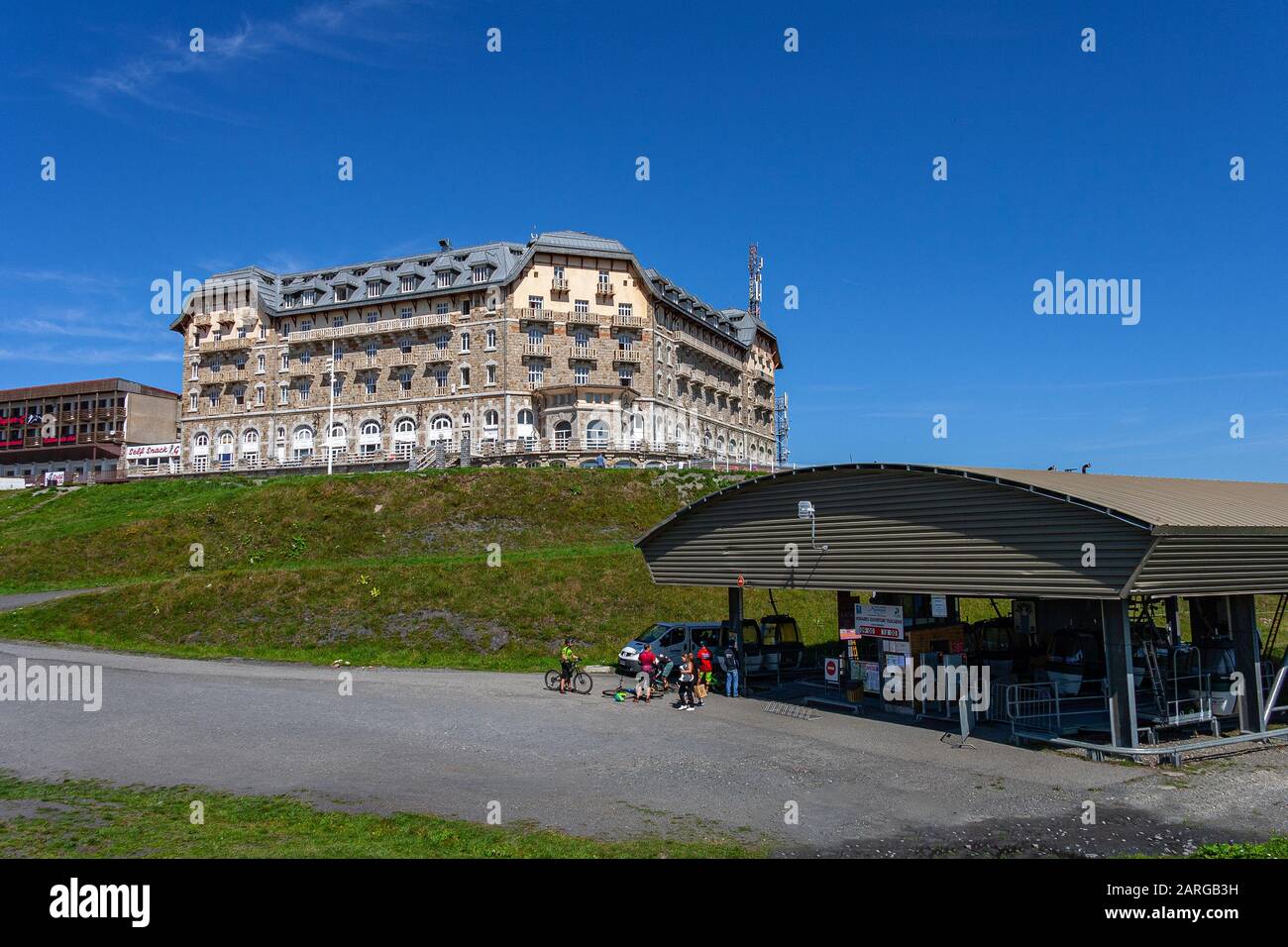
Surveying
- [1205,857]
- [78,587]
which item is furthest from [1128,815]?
[78,587]

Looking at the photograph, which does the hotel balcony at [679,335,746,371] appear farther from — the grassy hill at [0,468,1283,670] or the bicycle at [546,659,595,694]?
the bicycle at [546,659,595,694]

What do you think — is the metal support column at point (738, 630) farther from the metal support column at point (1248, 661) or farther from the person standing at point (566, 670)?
the metal support column at point (1248, 661)

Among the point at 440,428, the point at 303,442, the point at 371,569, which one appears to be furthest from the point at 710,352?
the point at 371,569

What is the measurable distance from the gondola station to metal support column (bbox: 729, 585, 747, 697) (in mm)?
127

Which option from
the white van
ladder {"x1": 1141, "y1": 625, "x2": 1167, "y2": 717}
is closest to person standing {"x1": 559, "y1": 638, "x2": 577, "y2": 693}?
the white van

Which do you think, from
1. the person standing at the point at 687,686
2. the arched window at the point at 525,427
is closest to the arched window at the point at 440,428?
the arched window at the point at 525,427

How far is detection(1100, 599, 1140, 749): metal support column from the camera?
17237mm

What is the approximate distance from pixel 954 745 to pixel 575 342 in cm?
6248

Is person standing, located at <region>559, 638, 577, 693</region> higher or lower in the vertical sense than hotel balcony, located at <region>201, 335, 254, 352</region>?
lower

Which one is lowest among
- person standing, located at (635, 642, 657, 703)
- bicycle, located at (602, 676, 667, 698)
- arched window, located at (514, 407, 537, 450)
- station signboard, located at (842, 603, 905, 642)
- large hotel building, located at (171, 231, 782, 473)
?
bicycle, located at (602, 676, 667, 698)

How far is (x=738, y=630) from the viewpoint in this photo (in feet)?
86.9

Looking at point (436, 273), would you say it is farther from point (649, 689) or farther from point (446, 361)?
point (649, 689)
